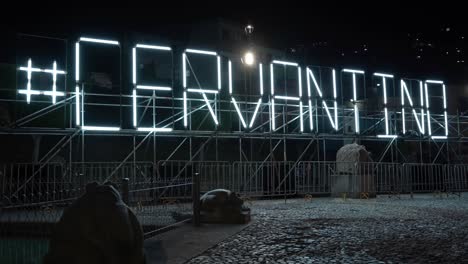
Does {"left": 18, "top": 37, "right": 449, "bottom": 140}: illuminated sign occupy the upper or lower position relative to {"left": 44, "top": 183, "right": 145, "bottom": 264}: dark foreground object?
upper

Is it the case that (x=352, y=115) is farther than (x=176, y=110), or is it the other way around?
(x=352, y=115)

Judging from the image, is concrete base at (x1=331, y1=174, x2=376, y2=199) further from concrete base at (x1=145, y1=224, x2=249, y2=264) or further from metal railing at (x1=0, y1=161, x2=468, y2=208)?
concrete base at (x1=145, y1=224, x2=249, y2=264)

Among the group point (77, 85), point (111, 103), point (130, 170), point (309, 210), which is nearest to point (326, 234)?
point (309, 210)

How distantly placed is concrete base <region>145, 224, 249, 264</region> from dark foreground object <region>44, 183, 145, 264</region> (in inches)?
69.7

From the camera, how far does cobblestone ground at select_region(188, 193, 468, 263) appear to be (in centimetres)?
755

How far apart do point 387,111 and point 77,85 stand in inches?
578

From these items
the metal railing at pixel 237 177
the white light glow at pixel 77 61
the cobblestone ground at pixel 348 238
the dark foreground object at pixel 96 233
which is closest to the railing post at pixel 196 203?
the metal railing at pixel 237 177

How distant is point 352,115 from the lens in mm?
24734

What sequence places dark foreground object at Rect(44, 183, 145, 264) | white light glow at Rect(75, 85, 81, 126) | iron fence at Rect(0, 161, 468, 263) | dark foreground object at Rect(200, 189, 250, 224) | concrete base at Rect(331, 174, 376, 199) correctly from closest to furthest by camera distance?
dark foreground object at Rect(44, 183, 145, 264)
iron fence at Rect(0, 161, 468, 263)
dark foreground object at Rect(200, 189, 250, 224)
white light glow at Rect(75, 85, 81, 126)
concrete base at Rect(331, 174, 376, 199)

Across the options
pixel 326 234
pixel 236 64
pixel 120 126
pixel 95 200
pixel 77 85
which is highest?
pixel 236 64

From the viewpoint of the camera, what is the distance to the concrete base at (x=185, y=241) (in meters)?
7.61

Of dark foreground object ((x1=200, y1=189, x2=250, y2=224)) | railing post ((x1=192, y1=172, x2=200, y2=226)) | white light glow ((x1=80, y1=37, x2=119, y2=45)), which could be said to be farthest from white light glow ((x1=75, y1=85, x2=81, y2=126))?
railing post ((x1=192, y1=172, x2=200, y2=226))

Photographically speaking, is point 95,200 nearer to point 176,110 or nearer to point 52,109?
point 52,109

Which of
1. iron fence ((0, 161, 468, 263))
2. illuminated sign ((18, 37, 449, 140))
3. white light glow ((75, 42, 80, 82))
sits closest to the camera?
iron fence ((0, 161, 468, 263))
